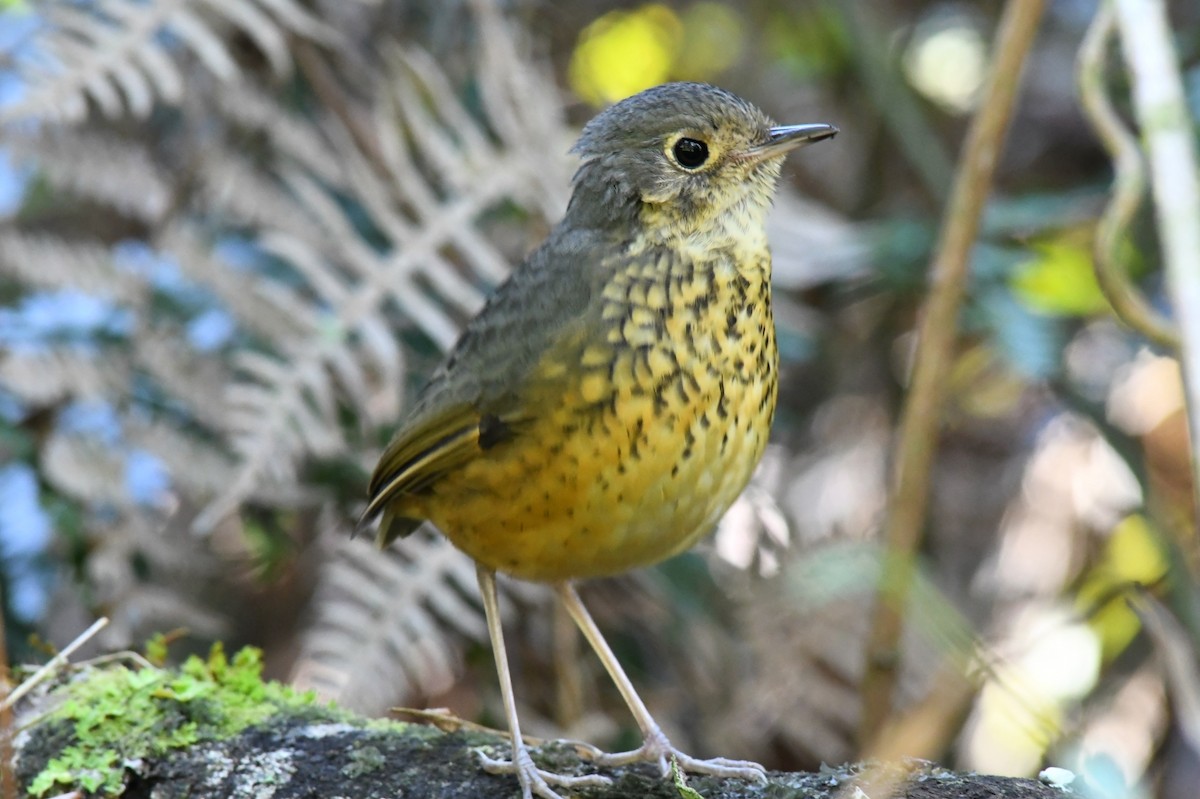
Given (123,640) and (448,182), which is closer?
(123,640)

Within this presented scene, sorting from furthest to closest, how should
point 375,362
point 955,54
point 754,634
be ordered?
1. point 955,54
2. point 754,634
3. point 375,362

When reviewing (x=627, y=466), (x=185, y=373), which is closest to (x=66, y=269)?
(x=185, y=373)

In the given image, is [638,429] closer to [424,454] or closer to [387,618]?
[424,454]

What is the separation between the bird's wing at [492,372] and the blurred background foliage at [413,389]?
665mm

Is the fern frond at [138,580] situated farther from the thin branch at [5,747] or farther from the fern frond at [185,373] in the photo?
the thin branch at [5,747]

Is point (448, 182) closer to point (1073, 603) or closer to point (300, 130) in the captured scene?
point (300, 130)

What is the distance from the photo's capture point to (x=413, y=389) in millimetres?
4203

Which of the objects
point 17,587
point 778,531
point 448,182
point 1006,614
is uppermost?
point 448,182

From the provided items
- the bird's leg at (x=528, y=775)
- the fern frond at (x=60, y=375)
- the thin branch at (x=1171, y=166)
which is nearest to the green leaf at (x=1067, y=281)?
the thin branch at (x=1171, y=166)

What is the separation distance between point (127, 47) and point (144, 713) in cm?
209

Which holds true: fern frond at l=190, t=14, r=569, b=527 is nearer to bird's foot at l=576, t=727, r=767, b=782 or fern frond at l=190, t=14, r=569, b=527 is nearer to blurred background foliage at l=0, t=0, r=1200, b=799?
blurred background foliage at l=0, t=0, r=1200, b=799

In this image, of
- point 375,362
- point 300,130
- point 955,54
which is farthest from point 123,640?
point 955,54

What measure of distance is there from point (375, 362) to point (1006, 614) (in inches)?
98.5

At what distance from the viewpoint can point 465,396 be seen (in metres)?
2.87
